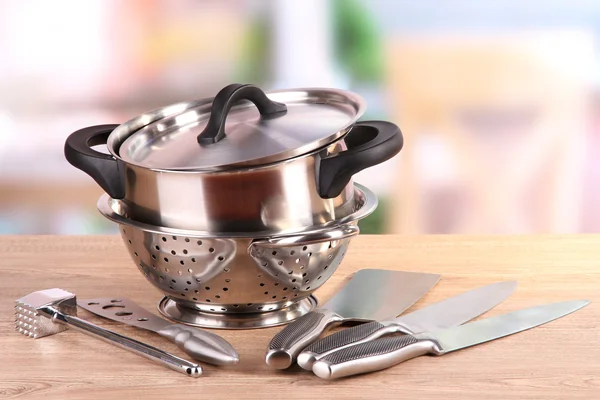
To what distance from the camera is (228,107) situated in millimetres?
947

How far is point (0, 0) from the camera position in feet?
9.94

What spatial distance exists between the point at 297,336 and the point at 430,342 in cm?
14

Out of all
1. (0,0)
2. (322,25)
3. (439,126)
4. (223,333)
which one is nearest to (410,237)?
(223,333)

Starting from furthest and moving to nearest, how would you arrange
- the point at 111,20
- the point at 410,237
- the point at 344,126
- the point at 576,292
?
the point at 111,20
the point at 410,237
the point at 576,292
the point at 344,126

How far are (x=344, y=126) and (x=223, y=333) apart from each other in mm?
269

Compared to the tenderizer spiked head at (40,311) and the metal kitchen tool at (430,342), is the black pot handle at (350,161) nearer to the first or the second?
the metal kitchen tool at (430,342)

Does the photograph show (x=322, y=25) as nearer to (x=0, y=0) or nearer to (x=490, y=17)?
(x=490, y=17)

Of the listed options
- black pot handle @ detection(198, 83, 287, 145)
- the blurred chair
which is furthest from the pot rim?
the blurred chair

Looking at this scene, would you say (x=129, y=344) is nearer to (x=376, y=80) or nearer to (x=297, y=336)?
(x=297, y=336)

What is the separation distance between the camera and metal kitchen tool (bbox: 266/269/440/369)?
2.83ft

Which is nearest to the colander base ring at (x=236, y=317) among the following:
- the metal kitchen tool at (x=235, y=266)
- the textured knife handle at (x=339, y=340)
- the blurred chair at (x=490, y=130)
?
the metal kitchen tool at (x=235, y=266)

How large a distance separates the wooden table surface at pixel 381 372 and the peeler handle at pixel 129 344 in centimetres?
1

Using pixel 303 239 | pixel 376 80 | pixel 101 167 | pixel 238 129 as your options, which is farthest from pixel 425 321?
pixel 376 80

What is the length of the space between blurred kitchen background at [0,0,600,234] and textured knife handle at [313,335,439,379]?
189 centimetres
